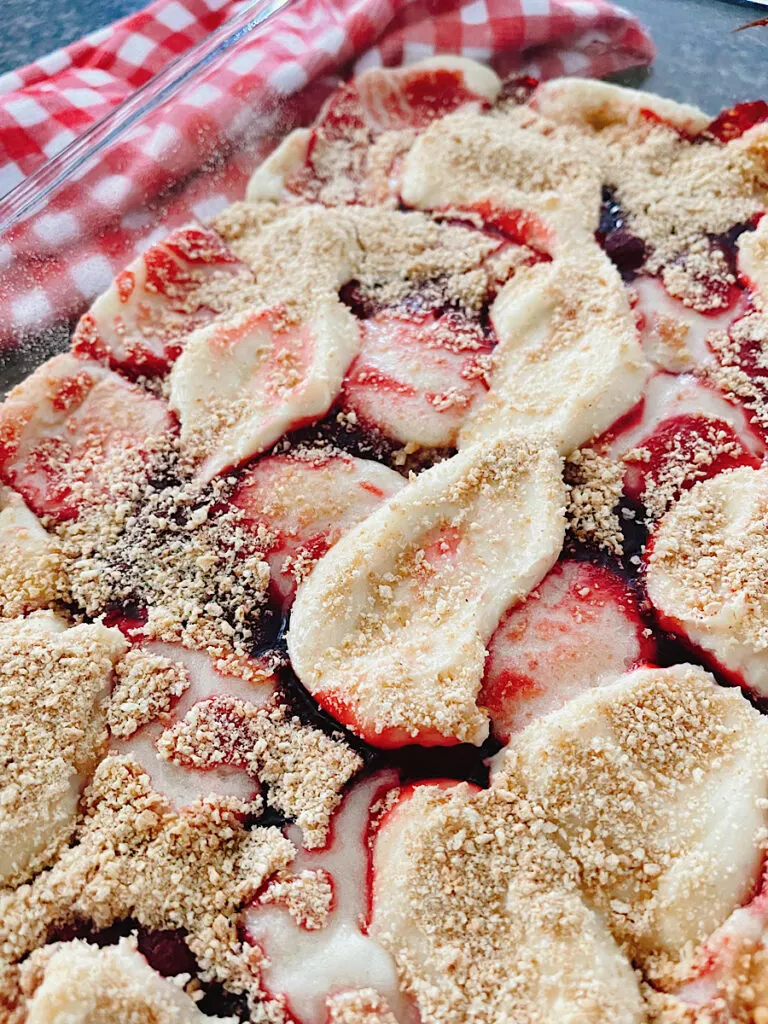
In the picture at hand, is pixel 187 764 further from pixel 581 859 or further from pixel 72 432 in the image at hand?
pixel 72 432

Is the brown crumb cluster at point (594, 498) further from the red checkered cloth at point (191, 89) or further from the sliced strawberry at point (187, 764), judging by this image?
the red checkered cloth at point (191, 89)

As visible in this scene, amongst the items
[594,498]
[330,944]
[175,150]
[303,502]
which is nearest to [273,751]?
[330,944]

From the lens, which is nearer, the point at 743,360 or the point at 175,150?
the point at 743,360

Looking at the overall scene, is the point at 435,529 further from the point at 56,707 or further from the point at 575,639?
the point at 56,707

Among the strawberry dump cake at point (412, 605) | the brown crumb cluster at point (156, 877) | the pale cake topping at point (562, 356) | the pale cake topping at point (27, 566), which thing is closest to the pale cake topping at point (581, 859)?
the strawberry dump cake at point (412, 605)

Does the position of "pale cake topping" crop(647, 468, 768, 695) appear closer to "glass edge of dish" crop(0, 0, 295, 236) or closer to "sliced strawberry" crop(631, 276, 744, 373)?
"sliced strawberry" crop(631, 276, 744, 373)

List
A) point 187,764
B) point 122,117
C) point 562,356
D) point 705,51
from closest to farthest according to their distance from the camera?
point 187,764
point 562,356
point 122,117
point 705,51

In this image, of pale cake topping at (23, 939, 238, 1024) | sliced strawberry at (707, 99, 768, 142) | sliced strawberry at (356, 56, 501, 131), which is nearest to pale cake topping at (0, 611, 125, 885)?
pale cake topping at (23, 939, 238, 1024)
